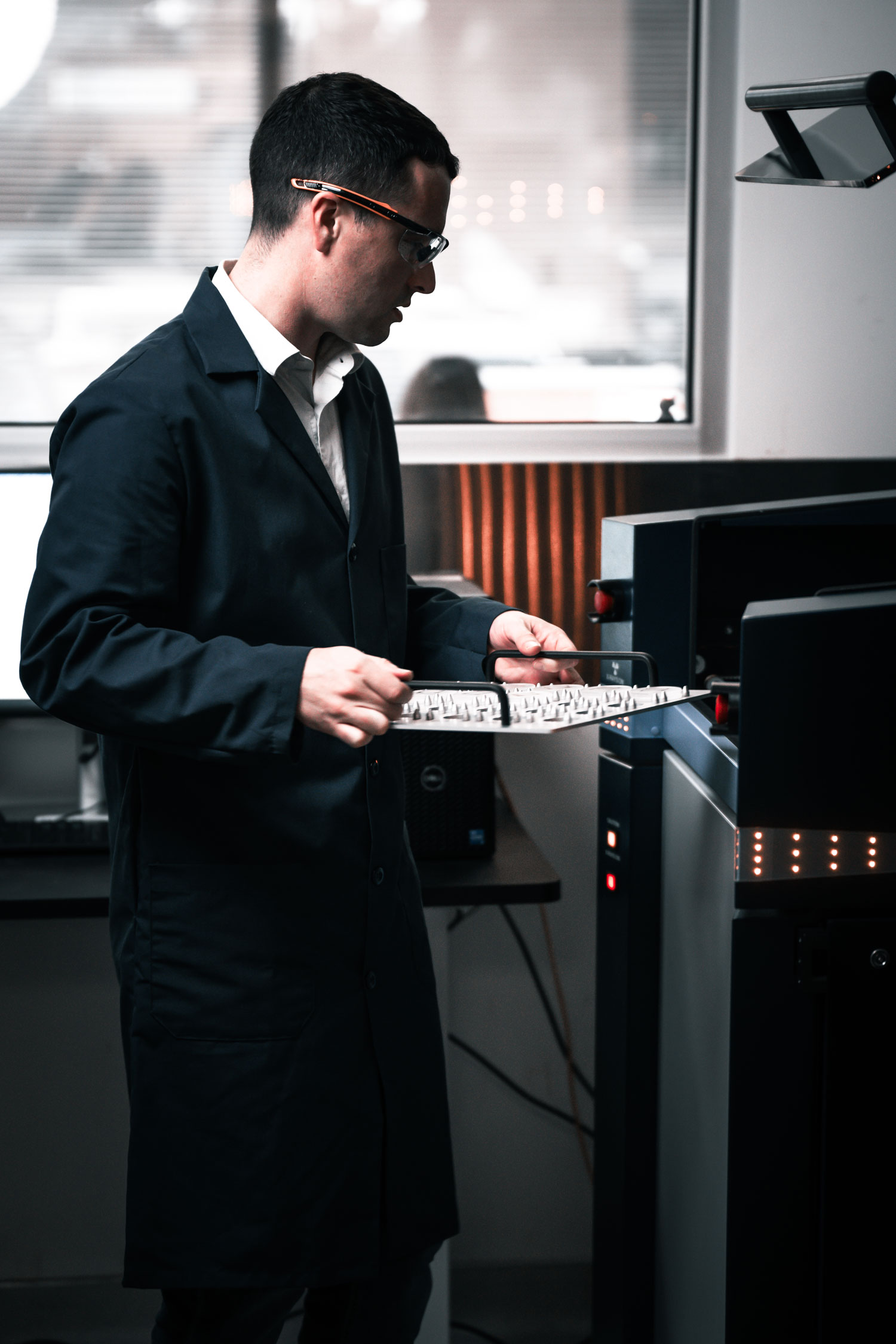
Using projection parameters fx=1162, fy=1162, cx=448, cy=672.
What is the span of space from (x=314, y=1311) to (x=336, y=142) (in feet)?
4.01

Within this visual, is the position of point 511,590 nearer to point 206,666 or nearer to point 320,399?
point 320,399

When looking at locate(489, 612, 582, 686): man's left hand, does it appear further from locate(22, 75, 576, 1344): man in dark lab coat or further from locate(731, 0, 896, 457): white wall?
locate(731, 0, 896, 457): white wall

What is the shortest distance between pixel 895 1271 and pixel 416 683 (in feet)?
A: 2.35

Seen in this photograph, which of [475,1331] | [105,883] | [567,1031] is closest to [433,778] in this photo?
[105,883]

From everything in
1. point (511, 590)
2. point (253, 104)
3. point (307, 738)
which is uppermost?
point (253, 104)

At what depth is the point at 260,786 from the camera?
112cm

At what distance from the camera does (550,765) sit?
202 cm

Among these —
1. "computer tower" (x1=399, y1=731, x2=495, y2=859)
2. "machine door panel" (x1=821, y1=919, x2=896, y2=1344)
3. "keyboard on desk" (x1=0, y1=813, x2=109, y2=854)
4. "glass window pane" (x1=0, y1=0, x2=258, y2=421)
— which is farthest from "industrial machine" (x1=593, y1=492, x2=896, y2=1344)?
"glass window pane" (x1=0, y1=0, x2=258, y2=421)

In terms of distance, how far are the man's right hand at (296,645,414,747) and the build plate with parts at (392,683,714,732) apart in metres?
0.03

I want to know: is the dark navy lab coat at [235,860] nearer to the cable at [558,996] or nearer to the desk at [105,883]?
the desk at [105,883]

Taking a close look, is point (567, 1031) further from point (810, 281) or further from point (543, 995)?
point (810, 281)

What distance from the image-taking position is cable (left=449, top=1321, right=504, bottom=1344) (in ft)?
6.33

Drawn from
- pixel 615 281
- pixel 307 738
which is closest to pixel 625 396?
pixel 615 281

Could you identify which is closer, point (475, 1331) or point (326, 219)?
point (326, 219)
